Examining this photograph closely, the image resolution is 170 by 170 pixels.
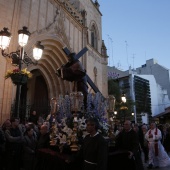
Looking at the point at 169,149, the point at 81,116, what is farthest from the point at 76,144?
the point at 169,149

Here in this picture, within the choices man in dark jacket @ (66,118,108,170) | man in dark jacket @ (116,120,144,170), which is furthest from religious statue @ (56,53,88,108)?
man in dark jacket @ (66,118,108,170)

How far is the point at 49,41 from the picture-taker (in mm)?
14008

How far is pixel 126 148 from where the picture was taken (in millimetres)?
4891

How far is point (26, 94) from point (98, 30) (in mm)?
11919

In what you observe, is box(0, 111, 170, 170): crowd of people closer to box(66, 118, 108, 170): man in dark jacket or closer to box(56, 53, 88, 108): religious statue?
box(66, 118, 108, 170): man in dark jacket

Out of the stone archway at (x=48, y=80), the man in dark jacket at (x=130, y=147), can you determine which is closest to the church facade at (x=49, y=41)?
the stone archway at (x=48, y=80)

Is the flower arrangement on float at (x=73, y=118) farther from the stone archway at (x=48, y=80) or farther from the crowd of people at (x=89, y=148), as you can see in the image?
the stone archway at (x=48, y=80)

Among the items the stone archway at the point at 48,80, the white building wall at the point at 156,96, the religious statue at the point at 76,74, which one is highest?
the white building wall at the point at 156,96

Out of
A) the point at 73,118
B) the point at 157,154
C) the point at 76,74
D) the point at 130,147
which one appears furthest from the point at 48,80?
the point at 130,147

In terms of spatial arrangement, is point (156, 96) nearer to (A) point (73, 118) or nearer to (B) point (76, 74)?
(B) point (76, 74)

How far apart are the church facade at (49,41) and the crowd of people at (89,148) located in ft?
12.2

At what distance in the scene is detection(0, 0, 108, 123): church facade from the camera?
34.5ft

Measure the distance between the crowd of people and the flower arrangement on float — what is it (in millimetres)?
491

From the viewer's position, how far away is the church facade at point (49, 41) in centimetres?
1050
